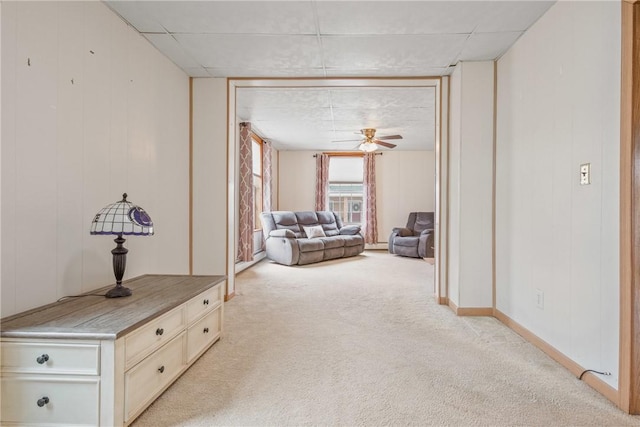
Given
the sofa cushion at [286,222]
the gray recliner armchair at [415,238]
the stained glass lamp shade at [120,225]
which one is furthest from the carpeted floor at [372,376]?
the gray recliner armchair at [415,238]

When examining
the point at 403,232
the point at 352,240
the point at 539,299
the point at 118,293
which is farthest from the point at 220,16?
the point at 403,232

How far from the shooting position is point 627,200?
164 centimetres

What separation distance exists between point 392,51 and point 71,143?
8.34ft

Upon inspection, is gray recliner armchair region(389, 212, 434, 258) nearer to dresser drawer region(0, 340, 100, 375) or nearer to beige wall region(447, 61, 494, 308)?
beige wall region(447, 61, 494, 308)

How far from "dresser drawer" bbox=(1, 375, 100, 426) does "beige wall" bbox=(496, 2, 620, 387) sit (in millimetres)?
2552

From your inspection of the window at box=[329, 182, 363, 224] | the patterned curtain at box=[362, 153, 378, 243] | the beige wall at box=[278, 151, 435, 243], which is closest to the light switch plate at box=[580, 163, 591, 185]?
the patterned curtain at box=[362, 153, 378, 243]

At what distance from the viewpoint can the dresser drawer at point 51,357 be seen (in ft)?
4.53

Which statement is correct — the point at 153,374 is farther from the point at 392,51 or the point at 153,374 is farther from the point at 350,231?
the point at 350,231

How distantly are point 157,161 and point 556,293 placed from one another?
10.9 ft

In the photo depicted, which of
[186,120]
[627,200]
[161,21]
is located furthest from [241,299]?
[627,200]

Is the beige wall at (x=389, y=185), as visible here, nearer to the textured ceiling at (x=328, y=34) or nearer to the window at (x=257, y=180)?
the window at (x=257, y=180)

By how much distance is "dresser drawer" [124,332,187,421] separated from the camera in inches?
58.8

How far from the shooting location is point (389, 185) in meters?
8.19

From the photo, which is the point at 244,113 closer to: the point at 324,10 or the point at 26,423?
the point at 324,10
